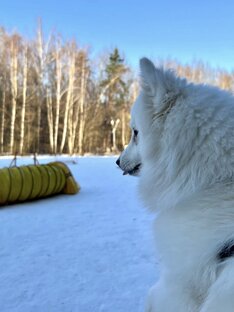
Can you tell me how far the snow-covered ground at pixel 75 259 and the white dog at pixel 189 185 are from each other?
491 mm

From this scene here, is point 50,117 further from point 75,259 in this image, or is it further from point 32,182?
point 75,259

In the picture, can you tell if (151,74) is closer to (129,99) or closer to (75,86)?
(75,86)

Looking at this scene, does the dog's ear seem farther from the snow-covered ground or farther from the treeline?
the treeline

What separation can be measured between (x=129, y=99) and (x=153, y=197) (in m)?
34.4

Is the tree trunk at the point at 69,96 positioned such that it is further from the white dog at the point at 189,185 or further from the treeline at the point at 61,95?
the white dog at the point at 189,185

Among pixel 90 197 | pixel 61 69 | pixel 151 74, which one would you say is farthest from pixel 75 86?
pixel 151 74

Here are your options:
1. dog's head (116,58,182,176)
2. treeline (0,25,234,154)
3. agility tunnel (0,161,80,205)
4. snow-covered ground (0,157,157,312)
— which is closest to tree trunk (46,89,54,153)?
treeline (0,25,234,154)

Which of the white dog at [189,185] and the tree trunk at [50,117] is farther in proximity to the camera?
the tree trunk at [50,117]

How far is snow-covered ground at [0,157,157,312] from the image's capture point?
2.33 m

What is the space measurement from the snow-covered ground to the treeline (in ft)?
51.2

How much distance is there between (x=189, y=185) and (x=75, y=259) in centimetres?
218

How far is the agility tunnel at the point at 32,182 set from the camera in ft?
18.8

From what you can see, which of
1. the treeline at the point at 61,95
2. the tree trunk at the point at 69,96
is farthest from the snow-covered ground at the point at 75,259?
the tree trunk at the point at 69,96

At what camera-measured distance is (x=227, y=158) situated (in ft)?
4.23
